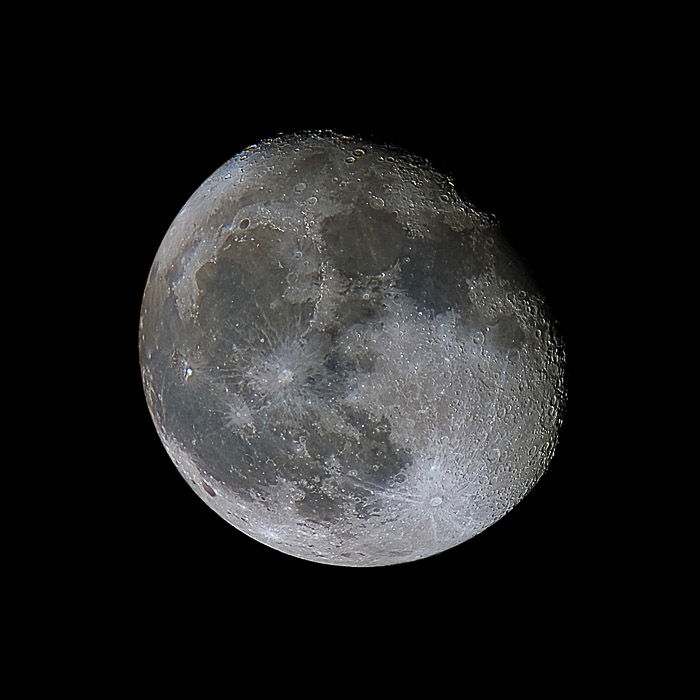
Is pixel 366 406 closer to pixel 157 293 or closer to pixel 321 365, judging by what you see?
pixel 321 365

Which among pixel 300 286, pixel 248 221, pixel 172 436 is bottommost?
pixel 172 436

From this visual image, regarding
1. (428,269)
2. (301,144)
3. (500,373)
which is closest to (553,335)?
(500,373)

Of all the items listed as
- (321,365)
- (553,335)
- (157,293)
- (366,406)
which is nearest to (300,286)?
(321,365)

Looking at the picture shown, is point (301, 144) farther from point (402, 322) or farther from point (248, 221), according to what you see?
point (402, 322)

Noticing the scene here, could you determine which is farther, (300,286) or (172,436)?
(172,436)

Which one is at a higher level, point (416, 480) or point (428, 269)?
point (428, 269)

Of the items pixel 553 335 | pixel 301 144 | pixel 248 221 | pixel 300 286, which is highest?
pixel 301 144
